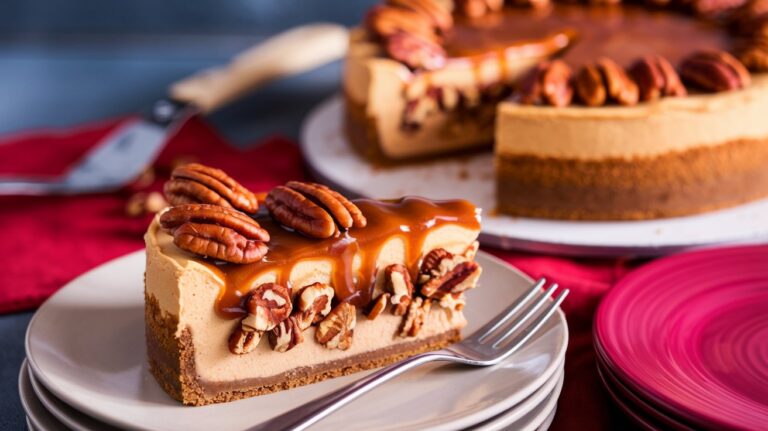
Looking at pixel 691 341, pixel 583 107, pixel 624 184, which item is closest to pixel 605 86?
pixel 583 107

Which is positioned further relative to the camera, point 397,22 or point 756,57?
point 397,22

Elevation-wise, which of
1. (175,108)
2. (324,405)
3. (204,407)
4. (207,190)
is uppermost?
(207,190)

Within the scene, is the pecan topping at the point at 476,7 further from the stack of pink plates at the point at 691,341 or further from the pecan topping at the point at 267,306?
the pecan topping at the point at 267,306

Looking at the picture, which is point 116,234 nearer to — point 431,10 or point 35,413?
point 35,413

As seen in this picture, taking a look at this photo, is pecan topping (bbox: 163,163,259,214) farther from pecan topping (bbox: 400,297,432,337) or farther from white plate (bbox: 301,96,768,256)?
white plate (bbox: 301,96,768,256)

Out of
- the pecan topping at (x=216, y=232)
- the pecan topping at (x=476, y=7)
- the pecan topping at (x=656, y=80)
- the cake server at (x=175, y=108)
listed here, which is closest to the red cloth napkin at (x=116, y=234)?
the cake server at (x=175, y=108)

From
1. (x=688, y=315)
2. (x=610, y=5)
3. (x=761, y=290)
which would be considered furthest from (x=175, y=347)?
(x=610, y=5)

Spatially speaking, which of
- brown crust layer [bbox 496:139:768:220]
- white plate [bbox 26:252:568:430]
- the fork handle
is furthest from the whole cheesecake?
the fork handle

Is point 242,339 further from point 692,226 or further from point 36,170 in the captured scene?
point 36,170

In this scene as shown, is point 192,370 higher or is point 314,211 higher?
point 314,211
